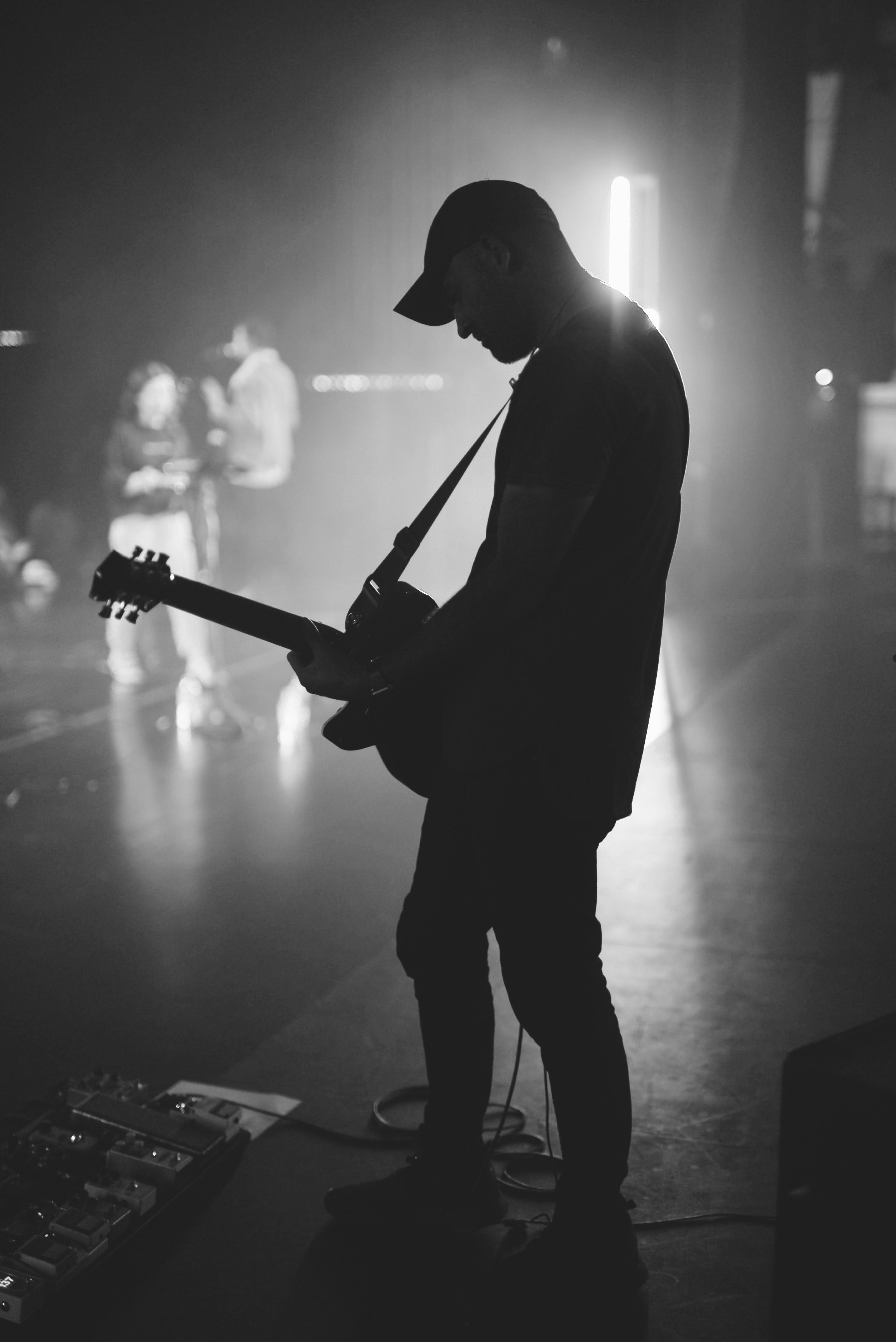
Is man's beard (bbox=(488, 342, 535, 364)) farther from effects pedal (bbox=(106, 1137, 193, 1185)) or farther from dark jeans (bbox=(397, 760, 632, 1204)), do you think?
effects pedal (bbox=(106, 1137, 193, 1185))

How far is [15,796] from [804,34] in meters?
8.15

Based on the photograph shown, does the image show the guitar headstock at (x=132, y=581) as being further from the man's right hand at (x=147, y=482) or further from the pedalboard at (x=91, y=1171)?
the man's right hand at (x=147, y=482)

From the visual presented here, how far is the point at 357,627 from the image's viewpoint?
1730 mm

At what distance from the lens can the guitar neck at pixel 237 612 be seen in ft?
5.65

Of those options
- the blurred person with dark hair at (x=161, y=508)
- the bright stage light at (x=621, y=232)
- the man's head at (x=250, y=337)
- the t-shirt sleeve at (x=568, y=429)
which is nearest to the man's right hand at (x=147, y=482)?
the blurred person with dark hair at (x=161, y=508)

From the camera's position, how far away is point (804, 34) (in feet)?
30.1

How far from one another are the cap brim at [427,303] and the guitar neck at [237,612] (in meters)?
0.45

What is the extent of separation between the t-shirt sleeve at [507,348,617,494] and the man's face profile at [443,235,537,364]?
134mm

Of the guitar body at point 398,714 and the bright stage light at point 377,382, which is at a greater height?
the bright stage light at point 377,382

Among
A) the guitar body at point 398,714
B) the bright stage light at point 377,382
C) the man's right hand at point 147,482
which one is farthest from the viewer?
the bright stage light at point 377,382

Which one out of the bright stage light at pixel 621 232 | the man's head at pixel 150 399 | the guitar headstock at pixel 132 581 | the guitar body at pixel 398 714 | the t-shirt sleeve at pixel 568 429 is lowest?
the guitar body at pixel 398 714

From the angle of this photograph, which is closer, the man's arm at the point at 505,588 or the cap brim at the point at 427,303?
the man's arm at the point at 505,588

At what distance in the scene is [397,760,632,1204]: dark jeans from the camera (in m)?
1.59

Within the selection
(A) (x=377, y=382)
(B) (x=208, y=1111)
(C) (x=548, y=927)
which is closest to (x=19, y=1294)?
(B) (x=208, y=1111)
